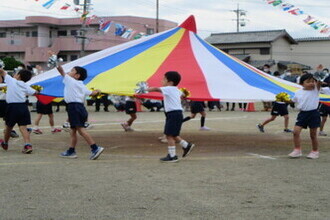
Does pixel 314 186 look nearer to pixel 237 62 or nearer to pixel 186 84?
pixel 186 84

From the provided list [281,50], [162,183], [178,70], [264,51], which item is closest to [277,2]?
[178,70]

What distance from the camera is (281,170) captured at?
19.3ft

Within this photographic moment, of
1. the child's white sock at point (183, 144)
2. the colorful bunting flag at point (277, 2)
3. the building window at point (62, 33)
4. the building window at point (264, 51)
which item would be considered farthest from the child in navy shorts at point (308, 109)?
the building window at point (62, 33)

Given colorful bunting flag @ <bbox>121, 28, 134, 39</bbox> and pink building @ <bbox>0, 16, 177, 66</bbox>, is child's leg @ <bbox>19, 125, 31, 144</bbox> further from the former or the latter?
pink building @ <bbox>0, 16, 177, 66</bbox>

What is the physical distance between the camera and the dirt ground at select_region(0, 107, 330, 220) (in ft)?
13.0

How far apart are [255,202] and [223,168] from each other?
1.72 metres

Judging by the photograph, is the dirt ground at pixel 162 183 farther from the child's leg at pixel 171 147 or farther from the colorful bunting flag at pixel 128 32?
the colorful bunting flag at pixel 128 32

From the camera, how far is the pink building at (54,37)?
3775cm

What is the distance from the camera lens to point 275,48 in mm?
36625

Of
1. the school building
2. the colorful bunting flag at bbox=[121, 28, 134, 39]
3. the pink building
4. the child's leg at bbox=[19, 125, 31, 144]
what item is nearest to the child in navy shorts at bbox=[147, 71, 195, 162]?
the child's leg at bbox=[19, 125, 31, 144]

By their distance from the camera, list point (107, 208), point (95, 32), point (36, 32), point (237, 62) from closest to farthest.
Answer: point (107, 208) → point (237, 62) → point (95, 32) → point (36, 32)

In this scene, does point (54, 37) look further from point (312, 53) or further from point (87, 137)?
point (87, 137)

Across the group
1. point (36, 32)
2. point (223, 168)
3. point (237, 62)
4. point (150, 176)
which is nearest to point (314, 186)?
point (223, 168)

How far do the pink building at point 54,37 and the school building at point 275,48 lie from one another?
607 cm
